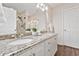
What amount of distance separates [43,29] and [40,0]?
56 cm

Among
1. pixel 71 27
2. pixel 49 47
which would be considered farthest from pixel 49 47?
Result: pixel 71 27

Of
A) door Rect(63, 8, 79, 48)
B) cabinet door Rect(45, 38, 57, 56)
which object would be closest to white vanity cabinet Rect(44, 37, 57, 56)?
cabinet door Rect(45, 38, 57, 56)

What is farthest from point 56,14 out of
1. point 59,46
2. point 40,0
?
point 59,46

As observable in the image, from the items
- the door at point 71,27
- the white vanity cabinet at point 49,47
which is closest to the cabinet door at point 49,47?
the white vanity cabinet at point 49,47

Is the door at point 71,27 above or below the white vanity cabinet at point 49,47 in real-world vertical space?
above

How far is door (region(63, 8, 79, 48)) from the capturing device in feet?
4.38

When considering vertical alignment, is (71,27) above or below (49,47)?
above

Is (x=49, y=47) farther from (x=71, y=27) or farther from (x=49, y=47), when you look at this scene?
(x=71, y=27)

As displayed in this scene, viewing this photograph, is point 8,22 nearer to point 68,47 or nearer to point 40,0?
point 40,0

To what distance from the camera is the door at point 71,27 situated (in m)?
1.34

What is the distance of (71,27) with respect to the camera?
1382 mm

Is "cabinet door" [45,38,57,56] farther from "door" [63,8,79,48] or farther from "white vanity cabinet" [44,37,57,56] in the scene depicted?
"door" [63,8,79,48]

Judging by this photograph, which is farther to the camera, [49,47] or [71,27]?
[49,47]

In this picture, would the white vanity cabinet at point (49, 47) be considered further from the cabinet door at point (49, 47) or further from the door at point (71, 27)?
the door at point (71, 27)
